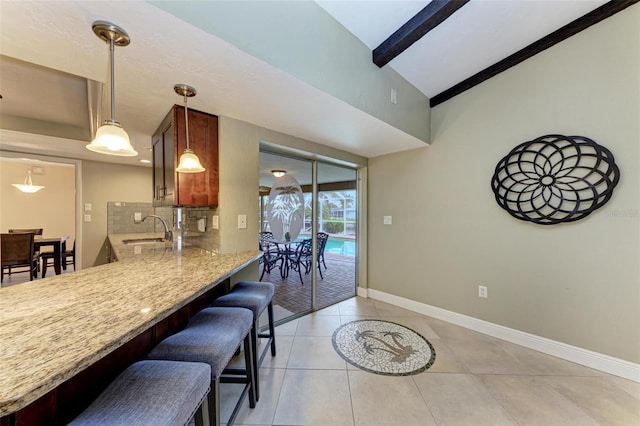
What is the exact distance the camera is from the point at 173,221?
12.1 feet

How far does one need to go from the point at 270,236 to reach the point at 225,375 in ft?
4.20

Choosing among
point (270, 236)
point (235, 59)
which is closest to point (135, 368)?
point (235, 59)

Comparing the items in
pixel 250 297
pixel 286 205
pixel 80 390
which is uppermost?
pixel 286 205

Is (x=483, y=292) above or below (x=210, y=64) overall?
below

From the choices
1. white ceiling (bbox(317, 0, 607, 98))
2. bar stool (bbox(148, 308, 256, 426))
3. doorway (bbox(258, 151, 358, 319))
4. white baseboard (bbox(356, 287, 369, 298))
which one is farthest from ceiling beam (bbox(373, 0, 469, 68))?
white baseboard (bbox(356, 287, 369, 298))

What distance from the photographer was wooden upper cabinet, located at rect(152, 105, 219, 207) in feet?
6.04

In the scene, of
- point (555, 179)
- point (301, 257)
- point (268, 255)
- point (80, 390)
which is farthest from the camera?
point (301, 257)

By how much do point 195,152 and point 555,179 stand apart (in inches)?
119

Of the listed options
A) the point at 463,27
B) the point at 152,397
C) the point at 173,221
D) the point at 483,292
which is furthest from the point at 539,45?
the point at 173,221

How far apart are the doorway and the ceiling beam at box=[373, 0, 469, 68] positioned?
4.31ft

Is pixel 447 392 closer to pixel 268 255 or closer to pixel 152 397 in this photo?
pixel 152 397

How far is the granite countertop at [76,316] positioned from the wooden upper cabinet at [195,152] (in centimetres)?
66

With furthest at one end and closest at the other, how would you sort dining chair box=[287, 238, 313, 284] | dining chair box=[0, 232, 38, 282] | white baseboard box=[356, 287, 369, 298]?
white baseboard box=[356, 287, 369, 298] → dining chair box=[0, 232, 38, 282] → dining chair box=[287, 238, 313, 284]

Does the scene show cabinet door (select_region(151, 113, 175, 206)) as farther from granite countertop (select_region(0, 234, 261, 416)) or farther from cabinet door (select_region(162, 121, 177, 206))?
granite countertop (select_region(0, 234, 261, 416))
